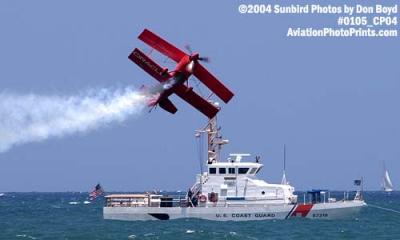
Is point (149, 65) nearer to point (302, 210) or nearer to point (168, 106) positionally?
point (168, 106)

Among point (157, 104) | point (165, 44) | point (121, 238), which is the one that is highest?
point (165, 44)

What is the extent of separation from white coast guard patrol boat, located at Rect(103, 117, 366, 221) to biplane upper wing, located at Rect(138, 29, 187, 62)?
31.6 ft

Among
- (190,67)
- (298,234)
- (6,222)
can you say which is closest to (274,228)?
(298,234)

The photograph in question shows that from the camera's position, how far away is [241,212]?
75.4 metres

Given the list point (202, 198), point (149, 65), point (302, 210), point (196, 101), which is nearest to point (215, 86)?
point (196, 101)

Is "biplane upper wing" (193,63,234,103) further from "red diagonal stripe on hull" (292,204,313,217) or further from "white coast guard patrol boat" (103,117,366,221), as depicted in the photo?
"red diagonal stripe on hull" (292,204,313,217)

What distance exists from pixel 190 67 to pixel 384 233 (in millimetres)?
17885

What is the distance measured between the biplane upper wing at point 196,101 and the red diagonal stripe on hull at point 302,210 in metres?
9.58

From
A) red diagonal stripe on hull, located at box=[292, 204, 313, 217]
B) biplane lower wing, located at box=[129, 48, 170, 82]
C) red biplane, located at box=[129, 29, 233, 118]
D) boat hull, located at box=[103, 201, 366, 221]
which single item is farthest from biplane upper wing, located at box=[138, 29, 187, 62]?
red diagonal stripe on hull, located at box=[292, 204, 313, 217]

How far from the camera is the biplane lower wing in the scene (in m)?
67.2

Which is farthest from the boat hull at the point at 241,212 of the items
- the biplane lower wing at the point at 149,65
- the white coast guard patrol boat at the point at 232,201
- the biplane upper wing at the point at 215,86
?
the biplane lower wing at the point at 149,65

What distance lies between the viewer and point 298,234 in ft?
217

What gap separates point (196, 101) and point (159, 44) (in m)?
5.09

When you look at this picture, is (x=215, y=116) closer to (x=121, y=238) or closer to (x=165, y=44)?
(x=165, y=44)
